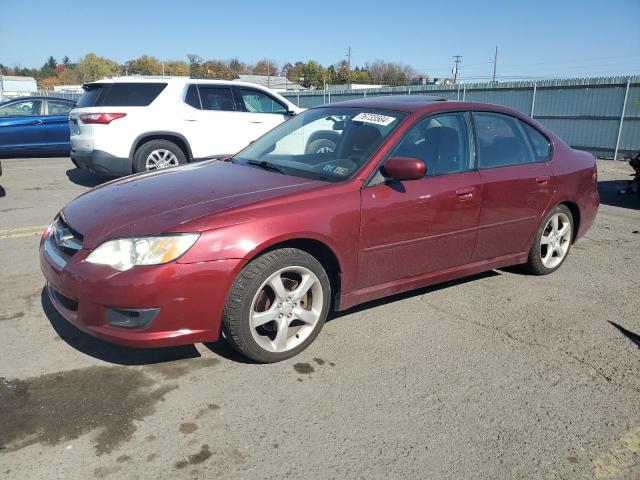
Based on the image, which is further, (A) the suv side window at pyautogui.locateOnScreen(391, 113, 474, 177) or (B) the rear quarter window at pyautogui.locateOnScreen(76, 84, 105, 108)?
(B) the rear quarter window at pyautogui.locateOnScreen(76, 84, 105, 108)

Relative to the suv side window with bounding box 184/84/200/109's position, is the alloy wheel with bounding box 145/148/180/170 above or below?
below

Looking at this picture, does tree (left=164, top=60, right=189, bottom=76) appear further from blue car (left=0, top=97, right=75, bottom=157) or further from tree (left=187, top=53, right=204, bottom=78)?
blue car (left=0, top=97, right=75, bottom=157)

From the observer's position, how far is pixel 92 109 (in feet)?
26.4

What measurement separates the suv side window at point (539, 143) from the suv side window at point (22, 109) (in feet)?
37.7

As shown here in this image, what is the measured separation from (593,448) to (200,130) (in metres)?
7.44

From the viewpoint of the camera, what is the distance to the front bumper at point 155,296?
2.69 m

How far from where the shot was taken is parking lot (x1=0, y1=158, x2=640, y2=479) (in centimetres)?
231

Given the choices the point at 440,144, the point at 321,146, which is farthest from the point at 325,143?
the point at 440,144

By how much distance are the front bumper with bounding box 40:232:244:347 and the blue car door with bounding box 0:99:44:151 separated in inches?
421

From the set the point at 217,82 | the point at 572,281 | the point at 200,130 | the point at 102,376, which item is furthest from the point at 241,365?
the point at 217,82

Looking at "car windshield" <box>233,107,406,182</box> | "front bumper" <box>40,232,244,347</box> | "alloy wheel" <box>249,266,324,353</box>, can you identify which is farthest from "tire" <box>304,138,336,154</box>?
"front bumper" <box>40,232,244,347</box>

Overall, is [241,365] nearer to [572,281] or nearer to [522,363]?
[522,363]

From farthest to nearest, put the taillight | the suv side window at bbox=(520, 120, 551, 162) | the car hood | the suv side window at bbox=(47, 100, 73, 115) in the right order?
the suv side window at bbox=(47, 100, 73, 115)
the taillight
the suv side window at bbox=(520, 120, 551, 162)
the car hood

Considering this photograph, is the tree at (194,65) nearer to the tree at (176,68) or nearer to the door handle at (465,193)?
the tree at (176,68)
